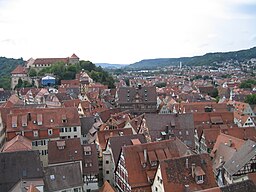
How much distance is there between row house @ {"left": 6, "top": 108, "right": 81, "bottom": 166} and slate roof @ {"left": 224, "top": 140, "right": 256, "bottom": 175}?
27.7m

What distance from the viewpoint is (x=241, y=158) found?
47.9 metres

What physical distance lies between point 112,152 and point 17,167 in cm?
1459

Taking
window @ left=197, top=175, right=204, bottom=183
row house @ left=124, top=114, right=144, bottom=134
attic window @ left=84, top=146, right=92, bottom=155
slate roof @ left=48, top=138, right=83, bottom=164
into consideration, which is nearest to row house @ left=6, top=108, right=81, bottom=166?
slate roof @ left=48, top=138, right=83, bottom=164

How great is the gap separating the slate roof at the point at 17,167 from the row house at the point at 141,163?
11015mm

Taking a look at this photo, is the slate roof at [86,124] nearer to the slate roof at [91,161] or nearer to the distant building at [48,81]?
the slate roof at [91,161]

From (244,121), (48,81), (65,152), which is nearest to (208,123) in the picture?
(244,121)

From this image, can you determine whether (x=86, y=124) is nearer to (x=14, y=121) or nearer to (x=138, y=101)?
(x=14, y=121)

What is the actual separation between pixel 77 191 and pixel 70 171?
106 inches

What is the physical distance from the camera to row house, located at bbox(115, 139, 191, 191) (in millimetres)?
43375

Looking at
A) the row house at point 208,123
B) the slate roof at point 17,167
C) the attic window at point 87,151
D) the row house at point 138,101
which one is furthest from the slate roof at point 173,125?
the row house at point 138,101

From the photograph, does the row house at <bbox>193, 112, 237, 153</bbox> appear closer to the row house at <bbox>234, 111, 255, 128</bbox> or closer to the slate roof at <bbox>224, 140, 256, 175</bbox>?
the row house at <bbox>234, 111, 255, 128</bbox>

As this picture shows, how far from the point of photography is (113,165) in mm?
51031

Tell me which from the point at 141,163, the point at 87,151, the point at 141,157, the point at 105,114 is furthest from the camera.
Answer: the point at 105,114

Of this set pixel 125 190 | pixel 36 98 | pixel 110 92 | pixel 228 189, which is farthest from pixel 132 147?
pixel 110 92
